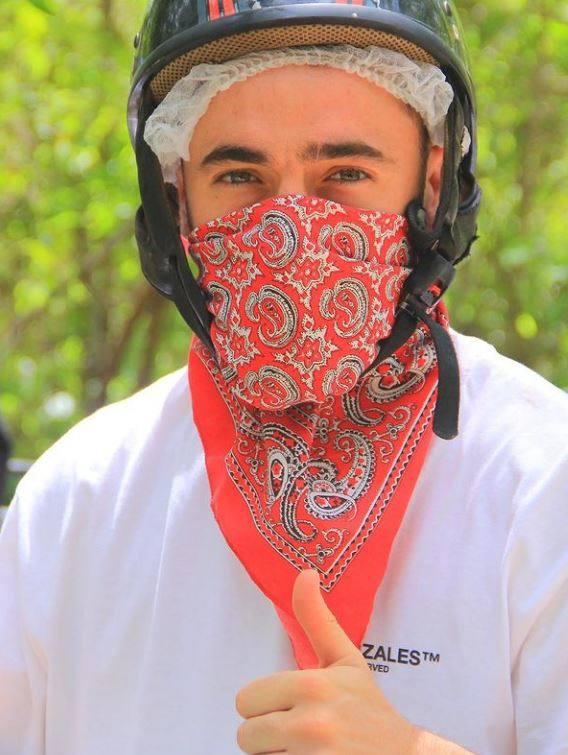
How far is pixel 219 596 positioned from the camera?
2.14 metres

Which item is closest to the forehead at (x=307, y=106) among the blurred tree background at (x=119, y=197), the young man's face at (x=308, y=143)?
the young man's face at (x=308, y=143)

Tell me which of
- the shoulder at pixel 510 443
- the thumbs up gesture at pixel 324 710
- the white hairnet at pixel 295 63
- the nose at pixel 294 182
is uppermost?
the white hairnet at pixel 295 63

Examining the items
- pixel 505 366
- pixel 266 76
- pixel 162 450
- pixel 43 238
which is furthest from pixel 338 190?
pixel 43 238

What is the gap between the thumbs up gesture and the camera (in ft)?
5.32

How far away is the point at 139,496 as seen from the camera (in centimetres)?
229

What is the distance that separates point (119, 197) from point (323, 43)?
3.28 meters

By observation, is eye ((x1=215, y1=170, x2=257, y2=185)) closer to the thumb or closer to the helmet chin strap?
the helmet chin strap

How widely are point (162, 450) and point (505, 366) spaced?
65 cm

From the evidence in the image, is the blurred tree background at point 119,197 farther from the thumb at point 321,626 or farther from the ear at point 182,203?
the thumb at point 321,626

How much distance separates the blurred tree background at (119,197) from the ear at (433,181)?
2.73m

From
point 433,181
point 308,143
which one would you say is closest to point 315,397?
point 308,143

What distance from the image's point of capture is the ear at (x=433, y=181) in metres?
2.35

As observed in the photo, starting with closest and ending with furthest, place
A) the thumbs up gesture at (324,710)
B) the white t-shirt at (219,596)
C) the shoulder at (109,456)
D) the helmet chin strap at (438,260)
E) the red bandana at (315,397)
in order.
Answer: the thumbs up gesture at (324,710)
the white t-shirt at (219,596)
the red bandana at (315,397)
the helmet chin strap at (438,260)
the shoulder at (109,456)

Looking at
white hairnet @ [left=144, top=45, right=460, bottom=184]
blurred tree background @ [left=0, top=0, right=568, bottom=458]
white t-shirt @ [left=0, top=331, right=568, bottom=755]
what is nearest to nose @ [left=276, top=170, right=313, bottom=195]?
white hairnet @ [left=144, top=45, right=460, bottom=184]
